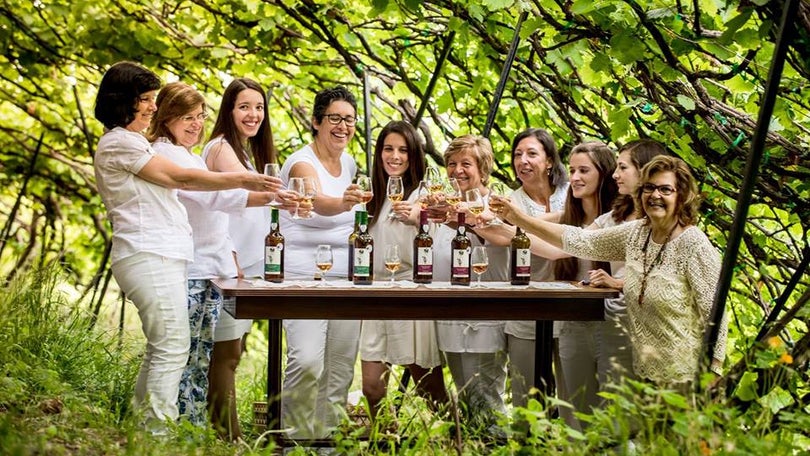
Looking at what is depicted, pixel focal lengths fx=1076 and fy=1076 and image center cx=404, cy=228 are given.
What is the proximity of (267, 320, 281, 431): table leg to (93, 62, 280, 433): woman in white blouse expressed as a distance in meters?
0.36

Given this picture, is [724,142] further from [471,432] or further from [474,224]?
[471,432]

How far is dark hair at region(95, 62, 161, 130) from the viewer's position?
14.1 ft

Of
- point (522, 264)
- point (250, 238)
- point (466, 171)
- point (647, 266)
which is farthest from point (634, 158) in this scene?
point (250, 238)

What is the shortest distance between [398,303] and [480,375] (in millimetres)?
919

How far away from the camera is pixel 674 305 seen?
3.96 meters

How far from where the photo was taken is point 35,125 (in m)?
10.2

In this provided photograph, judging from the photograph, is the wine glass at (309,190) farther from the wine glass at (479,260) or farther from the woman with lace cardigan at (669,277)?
the woman with lace cardigan at (669,277)

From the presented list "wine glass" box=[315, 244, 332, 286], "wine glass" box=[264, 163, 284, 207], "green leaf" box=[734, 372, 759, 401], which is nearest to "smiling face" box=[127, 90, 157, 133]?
"wine glass" box=[264, 163, 284, 207]

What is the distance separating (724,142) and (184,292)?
241cm

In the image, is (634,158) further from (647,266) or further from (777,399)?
(777,399)

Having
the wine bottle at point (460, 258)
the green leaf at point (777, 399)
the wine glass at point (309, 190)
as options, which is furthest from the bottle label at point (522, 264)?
the green leaf at point (777, 399)

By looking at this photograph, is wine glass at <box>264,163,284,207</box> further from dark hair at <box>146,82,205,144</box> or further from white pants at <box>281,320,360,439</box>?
white pants at <box>281,320,360,439</box>

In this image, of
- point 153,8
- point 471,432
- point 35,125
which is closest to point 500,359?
point 471,432

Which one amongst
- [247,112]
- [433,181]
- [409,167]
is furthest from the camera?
[409,167]
